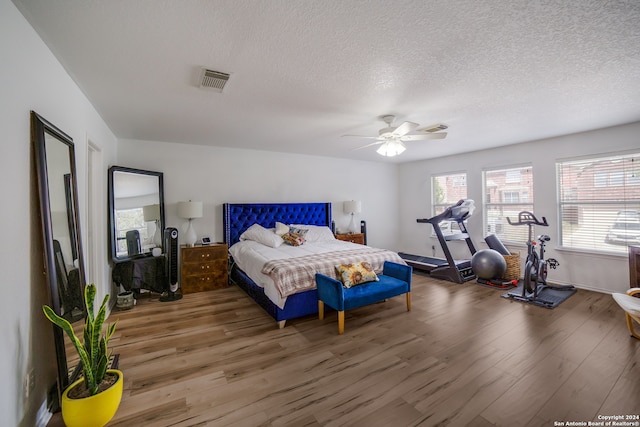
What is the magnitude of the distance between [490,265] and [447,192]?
7.71 feet

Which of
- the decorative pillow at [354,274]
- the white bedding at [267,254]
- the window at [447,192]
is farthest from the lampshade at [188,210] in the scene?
the window at [447,192]

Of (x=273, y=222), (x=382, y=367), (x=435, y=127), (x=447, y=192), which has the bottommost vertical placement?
(x=382, y=367)

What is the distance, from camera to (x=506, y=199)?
5.23 meters

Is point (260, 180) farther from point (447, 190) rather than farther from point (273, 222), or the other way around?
point (447, 190)

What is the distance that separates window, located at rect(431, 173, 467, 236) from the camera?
237 inches

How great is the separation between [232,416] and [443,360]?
181 centimetres

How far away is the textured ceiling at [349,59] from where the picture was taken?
158cm

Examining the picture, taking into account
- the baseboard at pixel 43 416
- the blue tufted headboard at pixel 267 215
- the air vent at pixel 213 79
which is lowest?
the baseboard at pixel 43 416

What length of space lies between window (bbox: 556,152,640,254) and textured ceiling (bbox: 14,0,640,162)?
30.3 inches

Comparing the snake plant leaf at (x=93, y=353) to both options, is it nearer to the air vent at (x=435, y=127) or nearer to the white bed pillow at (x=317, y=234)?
the white bed pillow at (x=317, y=234)

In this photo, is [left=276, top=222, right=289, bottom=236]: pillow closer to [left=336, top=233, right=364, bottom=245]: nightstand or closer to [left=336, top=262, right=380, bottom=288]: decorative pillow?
[left=336, top=233, right=364, bottom=245]: nightstand

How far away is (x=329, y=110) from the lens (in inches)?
125

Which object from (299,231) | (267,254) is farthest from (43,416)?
(299,231)

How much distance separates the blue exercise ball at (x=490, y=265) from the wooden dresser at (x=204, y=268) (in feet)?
14.5
